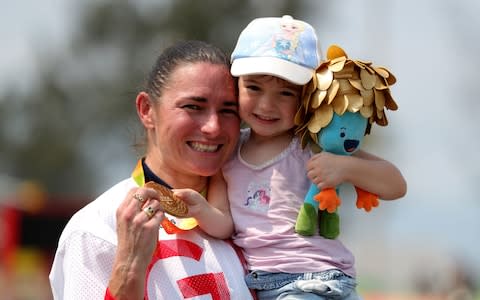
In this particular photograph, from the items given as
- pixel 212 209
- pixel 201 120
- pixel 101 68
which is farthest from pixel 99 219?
pixel 101 68

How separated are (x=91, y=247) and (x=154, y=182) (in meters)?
0.34

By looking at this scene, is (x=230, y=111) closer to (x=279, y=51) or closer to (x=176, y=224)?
(x=279, y=51)

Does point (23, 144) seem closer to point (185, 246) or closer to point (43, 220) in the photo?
point (43, 220)

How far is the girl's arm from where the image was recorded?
434 centimetres

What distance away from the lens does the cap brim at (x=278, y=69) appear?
13.9 ft

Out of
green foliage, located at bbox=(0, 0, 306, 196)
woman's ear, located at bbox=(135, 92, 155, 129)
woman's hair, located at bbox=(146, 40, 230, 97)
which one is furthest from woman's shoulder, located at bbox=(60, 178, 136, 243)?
green foliage, located at bbox=(0, 0, 306, 196)

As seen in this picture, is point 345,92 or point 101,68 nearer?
point 345,92

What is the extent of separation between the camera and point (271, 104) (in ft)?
14.1

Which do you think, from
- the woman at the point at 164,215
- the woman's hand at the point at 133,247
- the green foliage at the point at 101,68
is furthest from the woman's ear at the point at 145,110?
the green foliage at the point at 101,68

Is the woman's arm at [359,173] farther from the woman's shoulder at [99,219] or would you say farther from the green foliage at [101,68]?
the green foliage at [101,68]

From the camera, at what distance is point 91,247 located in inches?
168

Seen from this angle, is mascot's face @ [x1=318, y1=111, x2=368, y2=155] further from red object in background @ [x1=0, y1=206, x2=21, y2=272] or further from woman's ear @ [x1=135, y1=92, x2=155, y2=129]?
red object in background @ [x1=0, y1=206, x2=21, y2=272]

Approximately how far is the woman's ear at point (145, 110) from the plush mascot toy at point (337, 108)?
680 mm

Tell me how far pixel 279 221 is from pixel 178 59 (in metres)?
0.79
